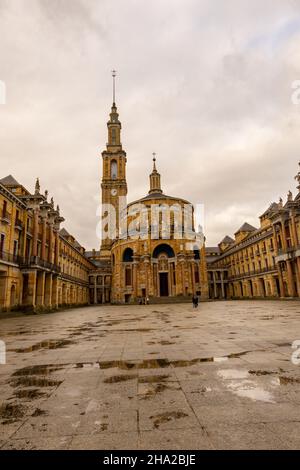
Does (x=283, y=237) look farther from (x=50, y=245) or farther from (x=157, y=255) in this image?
(x=50, y=245)

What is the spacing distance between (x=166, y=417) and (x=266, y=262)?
2123 inches

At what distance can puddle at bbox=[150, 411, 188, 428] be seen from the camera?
3338 mm

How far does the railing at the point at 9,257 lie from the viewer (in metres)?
26.5

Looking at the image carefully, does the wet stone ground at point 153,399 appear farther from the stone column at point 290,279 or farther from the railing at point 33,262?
the stone column at point 290,279

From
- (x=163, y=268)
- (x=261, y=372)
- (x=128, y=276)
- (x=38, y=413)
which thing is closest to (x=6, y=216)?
(x=38, y=413)

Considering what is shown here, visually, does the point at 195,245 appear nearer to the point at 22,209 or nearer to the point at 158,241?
the point at 158,241

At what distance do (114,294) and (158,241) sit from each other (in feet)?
51.6

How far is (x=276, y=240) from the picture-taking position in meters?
45.9

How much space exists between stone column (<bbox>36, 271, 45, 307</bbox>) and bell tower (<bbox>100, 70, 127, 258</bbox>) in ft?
155

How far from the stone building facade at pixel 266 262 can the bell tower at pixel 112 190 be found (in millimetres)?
31361

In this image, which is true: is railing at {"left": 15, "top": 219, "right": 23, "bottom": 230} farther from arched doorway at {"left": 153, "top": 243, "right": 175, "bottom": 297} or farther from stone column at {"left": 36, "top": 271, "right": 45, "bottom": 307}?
arched doorway at {"left": 153, "top": 243, "right": 175, "bottom": 297}

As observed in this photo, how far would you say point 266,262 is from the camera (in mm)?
52562

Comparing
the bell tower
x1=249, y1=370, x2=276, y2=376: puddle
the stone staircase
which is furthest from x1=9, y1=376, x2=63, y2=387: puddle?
the bell tower

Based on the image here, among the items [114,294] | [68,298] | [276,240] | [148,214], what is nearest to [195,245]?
[148,214]
